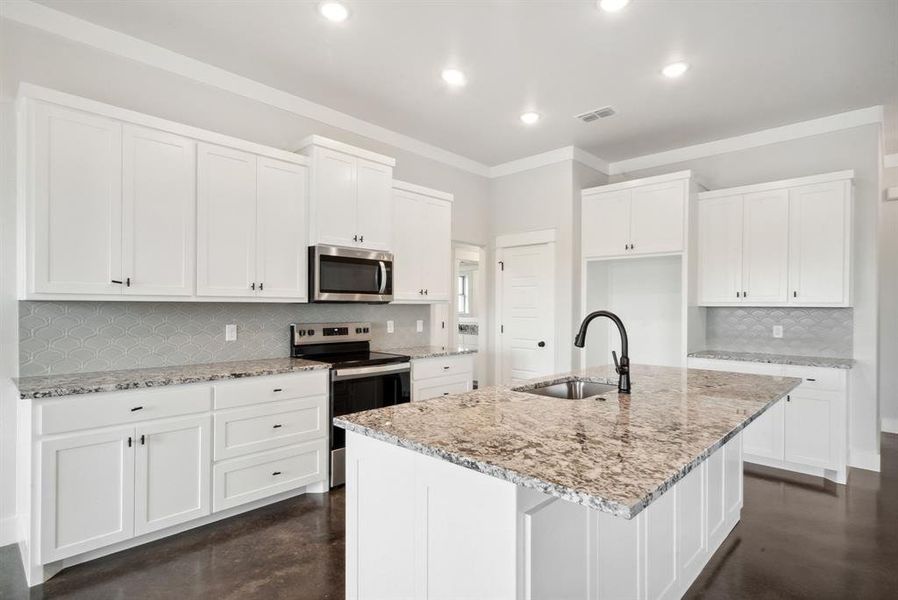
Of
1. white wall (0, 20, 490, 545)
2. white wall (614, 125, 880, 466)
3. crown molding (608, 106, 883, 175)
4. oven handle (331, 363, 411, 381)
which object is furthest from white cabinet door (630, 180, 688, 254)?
white wall (0, 20, 490, 545)

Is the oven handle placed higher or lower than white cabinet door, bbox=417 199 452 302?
lower

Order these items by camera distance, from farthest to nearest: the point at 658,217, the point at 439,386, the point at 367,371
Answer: the point at 658,217 → the point at 439,386 → the point at 367,371

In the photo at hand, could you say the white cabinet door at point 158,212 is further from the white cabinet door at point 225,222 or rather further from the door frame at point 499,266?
the door frame at point 499,266

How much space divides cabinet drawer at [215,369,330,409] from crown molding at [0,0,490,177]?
82.1 inches

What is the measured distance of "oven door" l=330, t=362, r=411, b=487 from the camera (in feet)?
11.1

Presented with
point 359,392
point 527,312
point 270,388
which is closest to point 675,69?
point 527,312

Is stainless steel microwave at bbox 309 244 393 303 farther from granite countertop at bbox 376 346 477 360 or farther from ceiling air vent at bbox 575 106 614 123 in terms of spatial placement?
ceiling air vent at bbox 575 106 614 123

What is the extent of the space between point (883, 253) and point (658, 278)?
2.48 meters

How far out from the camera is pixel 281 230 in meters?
3.36

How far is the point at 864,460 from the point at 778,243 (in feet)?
6.28

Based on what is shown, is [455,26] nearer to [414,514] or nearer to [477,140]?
[477,140]

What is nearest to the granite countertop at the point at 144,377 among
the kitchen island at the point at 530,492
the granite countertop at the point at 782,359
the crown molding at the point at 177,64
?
the kitchen island at the point at 530,492

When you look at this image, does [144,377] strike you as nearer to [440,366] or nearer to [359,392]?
[359,392]

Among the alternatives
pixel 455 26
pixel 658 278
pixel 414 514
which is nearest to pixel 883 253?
pixel 658 278
